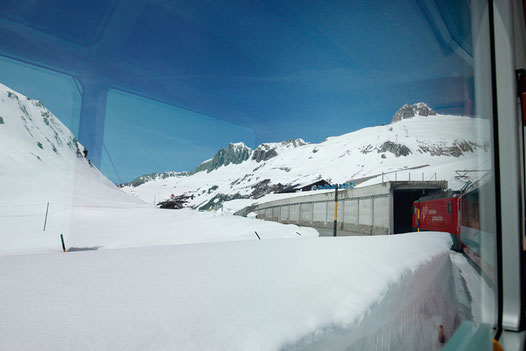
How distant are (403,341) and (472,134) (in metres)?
1.58

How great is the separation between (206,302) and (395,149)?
9115 cm

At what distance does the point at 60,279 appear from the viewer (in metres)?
1.17

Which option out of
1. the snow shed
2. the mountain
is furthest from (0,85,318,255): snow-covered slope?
the snow shed

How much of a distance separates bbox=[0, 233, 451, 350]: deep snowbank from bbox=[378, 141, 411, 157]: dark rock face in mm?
86347

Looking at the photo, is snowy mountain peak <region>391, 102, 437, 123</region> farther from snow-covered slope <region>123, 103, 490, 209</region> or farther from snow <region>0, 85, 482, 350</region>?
snow <region>0, 85, 482, 350</region>

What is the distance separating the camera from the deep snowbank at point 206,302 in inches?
32.7

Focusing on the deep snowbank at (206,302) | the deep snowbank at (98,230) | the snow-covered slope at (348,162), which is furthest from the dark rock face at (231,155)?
the deep snowbank at (206,302)

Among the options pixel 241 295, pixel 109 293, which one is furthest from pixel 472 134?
pixel 109 293

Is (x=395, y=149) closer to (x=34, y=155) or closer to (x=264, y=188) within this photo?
(x=264, y=188)

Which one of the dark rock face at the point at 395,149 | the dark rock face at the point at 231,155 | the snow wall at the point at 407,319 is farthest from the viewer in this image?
the dark rock face at the point at 395,149

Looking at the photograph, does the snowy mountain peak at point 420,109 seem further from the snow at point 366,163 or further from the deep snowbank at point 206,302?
the deep snowbank at point 206,302

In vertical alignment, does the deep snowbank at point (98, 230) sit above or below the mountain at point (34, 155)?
below

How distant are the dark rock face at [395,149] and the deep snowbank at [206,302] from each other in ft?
283

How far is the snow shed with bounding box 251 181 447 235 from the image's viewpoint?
48.4ft
